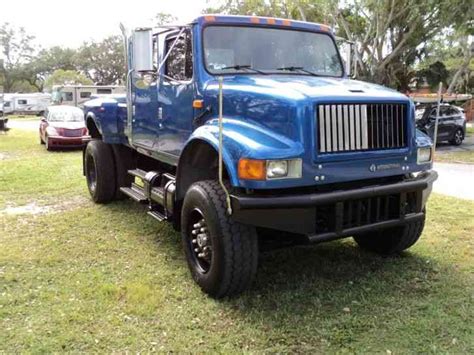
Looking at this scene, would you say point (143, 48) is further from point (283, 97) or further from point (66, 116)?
point (66, 116)

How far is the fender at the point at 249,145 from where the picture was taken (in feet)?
12.7

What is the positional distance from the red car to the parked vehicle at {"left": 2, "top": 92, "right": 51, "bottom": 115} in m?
32.9

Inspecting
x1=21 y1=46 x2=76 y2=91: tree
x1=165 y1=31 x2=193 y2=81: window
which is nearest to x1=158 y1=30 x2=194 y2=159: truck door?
x1=165 y1=31 x2=193 y2=81: window

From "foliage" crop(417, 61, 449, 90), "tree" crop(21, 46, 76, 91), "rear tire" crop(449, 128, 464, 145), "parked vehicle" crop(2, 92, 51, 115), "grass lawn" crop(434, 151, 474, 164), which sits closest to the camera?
"grass lawn" crop(434, 151, 474, 164)

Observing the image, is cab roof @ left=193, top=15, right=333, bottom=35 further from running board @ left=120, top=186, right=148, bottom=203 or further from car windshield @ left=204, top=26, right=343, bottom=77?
running board @ left=120, top=186, right=148, bottom=203

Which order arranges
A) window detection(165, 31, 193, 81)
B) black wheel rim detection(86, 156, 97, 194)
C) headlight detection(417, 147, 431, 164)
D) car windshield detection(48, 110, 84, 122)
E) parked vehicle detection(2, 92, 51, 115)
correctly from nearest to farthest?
headlight detection(417, 147, 431, 164) < window detection(165, 31, 193, 81) < black wheel rim detection(86, 156, 97, 194) < car windshield detection(48, 110, 84, 122) < parked vehicle detection(2, 92, 51, 115)

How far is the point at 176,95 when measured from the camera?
5.32m

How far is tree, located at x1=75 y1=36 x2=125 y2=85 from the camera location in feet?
213

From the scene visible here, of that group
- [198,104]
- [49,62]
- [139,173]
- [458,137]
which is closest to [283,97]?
[198,104]

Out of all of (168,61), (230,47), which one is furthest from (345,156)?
(168,61)

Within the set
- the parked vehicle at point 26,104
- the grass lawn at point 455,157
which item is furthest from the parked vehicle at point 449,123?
the parked vehicle at point 26,104

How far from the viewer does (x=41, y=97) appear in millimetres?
49438

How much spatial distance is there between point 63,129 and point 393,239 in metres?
13.7

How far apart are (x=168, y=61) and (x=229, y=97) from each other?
1.29m
